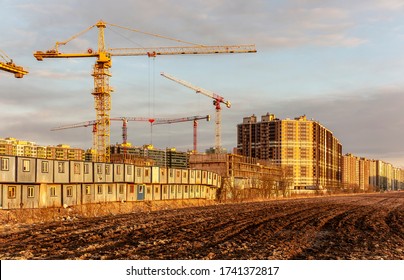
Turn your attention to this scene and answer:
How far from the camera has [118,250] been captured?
26.1 m

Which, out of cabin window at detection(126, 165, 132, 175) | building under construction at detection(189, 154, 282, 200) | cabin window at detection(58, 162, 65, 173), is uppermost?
cabin window at detection(58, 162, 65, 173)

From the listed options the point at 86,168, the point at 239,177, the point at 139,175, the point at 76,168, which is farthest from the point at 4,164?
the point at 239,177

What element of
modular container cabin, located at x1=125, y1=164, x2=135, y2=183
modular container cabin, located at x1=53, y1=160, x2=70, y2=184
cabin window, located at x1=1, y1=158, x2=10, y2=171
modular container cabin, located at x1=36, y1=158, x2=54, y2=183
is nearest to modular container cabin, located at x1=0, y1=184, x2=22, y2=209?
cabin window, located at x1=1, y1=158, x2=10, y2=171

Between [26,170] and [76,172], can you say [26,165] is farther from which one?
[76,172]

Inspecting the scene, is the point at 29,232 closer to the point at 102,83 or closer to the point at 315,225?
the point at 315,225

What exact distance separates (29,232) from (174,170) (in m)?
54.7

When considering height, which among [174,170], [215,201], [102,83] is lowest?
[215,201]

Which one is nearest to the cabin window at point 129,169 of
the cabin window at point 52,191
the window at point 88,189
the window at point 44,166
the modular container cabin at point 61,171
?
the window at point 88,189

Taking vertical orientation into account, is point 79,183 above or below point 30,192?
above

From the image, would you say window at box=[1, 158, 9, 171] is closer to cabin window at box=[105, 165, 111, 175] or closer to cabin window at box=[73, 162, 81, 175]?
cabin window at box=[73, 162, 81, 175]

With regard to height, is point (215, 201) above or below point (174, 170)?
below

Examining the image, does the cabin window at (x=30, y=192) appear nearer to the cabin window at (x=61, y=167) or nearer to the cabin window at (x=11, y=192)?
the cabin window at (x=11, y=192)

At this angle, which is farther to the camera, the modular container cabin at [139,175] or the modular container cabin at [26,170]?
the modular container cabin at [139,175]
